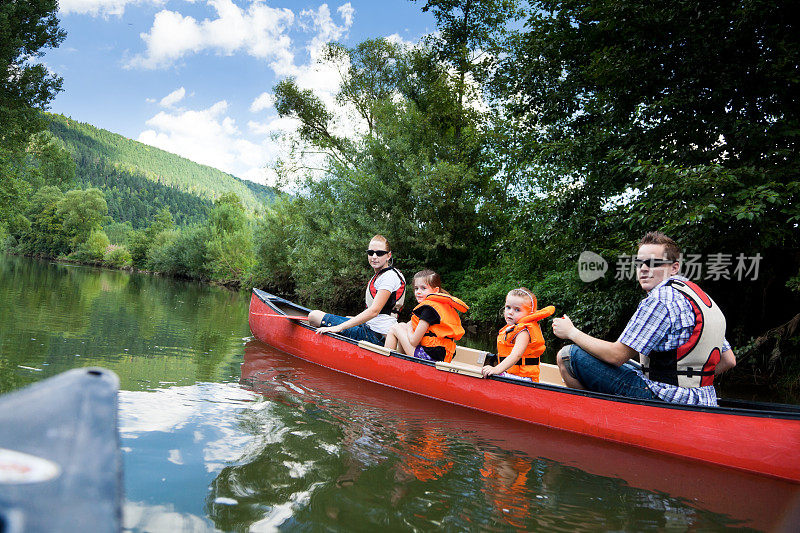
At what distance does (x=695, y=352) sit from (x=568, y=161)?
673 centimetres

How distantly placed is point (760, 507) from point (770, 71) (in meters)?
6.40

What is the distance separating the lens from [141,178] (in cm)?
12875

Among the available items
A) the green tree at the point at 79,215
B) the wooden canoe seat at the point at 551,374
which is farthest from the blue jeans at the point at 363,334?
the green tree at the point at 79,215

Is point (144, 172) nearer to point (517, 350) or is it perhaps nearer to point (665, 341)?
point (517, 350)

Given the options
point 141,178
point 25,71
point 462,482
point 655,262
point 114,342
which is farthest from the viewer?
point 141,178

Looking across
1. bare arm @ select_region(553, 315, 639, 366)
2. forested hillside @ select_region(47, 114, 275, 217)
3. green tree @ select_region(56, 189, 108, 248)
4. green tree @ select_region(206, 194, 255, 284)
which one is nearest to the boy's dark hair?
bare arm @ select_region(553, 315, 639, 366)

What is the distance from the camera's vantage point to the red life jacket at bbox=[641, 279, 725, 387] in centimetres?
336

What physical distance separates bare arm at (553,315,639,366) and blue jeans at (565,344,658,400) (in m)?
0.20

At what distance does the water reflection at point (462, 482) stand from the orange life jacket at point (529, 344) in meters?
0.59

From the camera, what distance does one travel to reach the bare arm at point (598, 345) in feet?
11.8

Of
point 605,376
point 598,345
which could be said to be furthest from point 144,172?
point 598,345

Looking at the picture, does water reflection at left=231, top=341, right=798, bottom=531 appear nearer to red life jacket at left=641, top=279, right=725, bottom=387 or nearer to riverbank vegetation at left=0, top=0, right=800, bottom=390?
red life jacket at left=641, top=279, right=725, bottom=387

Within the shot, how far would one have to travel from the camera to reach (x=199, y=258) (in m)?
37.2

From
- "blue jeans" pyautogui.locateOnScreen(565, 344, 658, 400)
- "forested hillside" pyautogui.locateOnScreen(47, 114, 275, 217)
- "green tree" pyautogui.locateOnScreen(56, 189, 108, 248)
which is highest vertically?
"forested hillside" pyautogui.locateOnScreen(47, 114, 275, 217)
